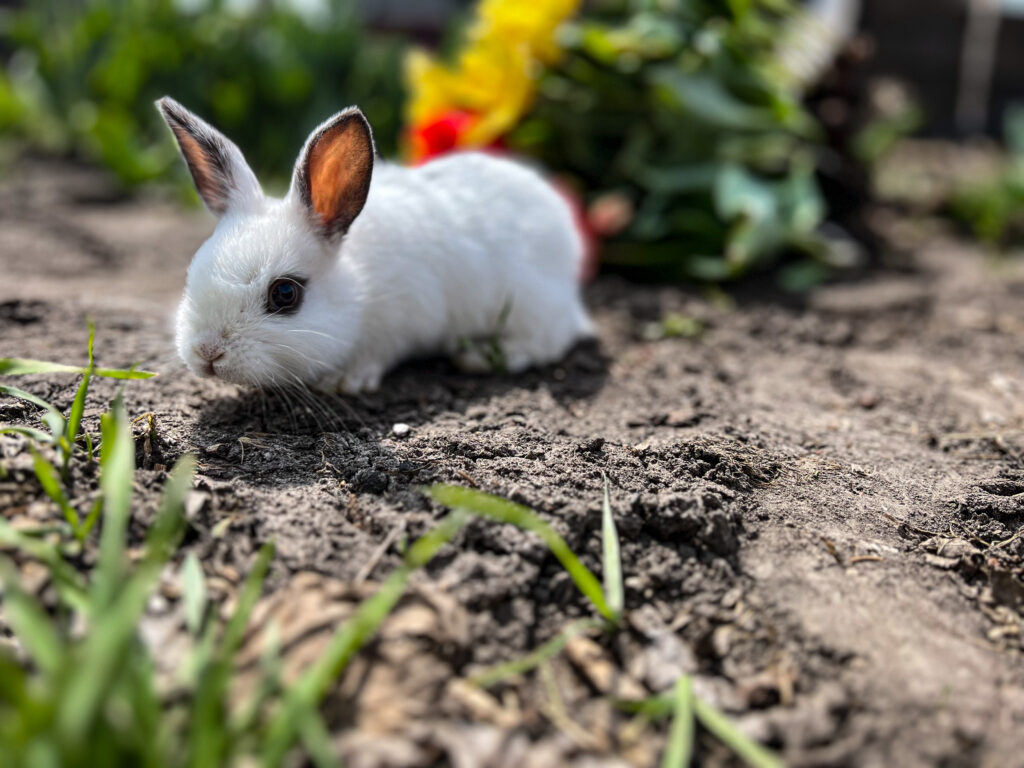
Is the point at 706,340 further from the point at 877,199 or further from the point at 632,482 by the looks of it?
the point at 877,199

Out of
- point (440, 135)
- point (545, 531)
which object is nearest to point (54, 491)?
point (545, 531)

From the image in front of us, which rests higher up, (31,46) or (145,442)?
(31,46)

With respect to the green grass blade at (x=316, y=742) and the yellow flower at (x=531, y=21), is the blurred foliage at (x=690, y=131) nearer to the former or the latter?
the yellow flower at (x=531, y=21)

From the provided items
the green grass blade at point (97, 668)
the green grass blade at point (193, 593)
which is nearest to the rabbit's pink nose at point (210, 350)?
the green grass blade at point (193, 593)

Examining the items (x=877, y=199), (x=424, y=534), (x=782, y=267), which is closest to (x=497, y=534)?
(x=424, y=534)

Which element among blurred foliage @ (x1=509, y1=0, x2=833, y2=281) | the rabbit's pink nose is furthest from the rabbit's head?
blurred foliage @ (x1=509, y1=0, x2=833, y2=281)

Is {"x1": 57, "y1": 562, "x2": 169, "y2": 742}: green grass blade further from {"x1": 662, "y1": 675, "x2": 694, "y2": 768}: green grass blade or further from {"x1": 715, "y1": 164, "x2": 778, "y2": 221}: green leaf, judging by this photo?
{"x1": 715, "y1": 164, "x2": 778, "y2": 221}: green leaf

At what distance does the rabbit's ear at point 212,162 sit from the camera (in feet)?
7.67

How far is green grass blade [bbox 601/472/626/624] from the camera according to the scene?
5.59 ft

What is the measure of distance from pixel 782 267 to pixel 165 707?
3.85 metres

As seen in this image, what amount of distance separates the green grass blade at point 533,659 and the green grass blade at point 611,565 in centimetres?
5

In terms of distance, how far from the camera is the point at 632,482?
2.07 metres

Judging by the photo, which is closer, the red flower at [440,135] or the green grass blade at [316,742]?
the green grass blade at [316,742]

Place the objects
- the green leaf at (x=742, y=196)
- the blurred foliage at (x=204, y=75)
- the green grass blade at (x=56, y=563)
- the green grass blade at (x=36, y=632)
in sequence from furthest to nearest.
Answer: the blurred foliage at (x=204, y=75) → the green leaf at (x=742, y=196) → the green grass blade at (x=56, y=563) → the green grass blade at (x=36, y=632)
